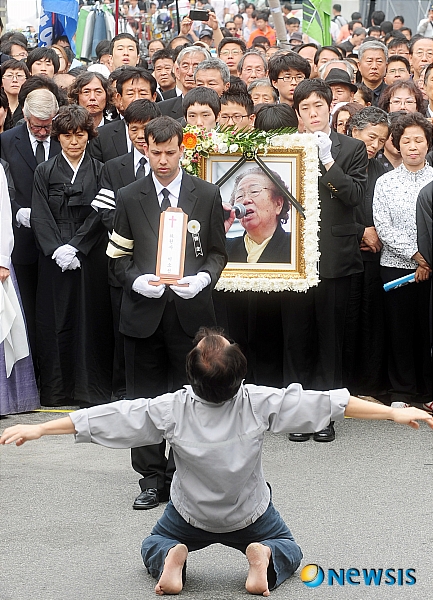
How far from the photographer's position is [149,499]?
5.83m

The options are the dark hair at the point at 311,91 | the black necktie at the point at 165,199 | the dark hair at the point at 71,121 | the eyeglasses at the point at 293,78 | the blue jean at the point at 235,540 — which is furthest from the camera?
the eyeglasses at the point at 293,78

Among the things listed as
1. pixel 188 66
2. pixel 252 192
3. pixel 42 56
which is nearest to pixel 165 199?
pixel 252 192

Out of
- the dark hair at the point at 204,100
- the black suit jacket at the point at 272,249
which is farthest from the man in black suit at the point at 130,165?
the black suit jacket at the point at 272,249

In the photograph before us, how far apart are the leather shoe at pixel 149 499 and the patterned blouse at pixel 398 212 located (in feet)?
8.75

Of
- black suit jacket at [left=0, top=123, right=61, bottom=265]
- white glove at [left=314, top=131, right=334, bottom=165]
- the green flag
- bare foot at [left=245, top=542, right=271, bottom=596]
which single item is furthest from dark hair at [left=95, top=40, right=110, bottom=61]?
bare foot at [left=245, top=542, right=271, bottom=596]

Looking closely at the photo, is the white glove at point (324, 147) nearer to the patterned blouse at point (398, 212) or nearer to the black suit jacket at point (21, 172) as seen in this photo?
the patterned blouse at point (398, 212)

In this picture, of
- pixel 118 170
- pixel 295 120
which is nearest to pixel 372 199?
pixel 295 120

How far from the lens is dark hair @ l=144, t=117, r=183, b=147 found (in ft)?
18.9

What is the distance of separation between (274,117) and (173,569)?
374 cm

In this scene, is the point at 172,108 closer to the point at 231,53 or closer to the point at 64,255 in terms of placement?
the point at 64,255

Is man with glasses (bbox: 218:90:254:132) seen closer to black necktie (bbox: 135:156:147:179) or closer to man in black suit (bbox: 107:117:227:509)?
black necktie (bbox: 135:156:147:179)

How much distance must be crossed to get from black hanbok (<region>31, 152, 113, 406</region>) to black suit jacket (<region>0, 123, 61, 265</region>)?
0.26m

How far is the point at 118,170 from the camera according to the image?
714 centimetres

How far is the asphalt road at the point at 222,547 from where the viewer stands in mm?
4734
